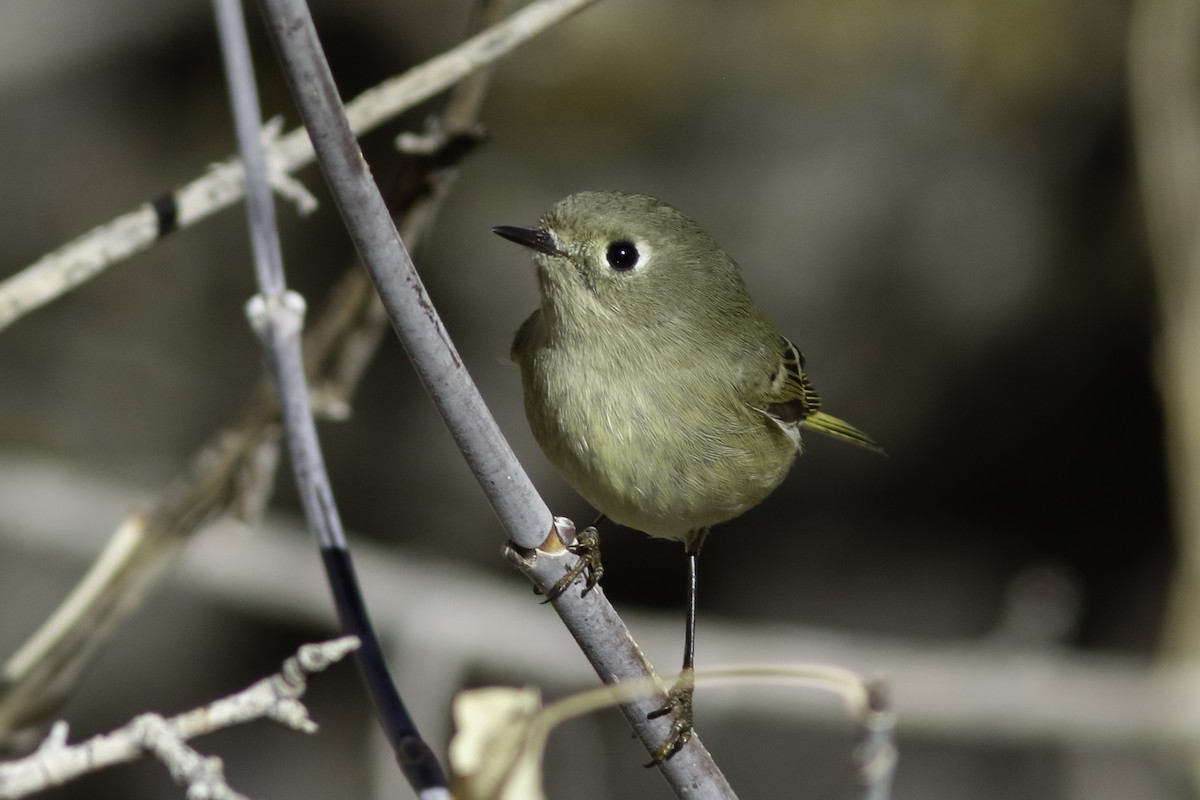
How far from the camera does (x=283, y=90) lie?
14.3 ft

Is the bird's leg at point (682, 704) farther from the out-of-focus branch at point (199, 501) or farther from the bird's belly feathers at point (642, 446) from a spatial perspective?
the out-of-focus branch at point (199, 501)

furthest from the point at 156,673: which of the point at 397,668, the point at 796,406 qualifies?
the point at 796,406

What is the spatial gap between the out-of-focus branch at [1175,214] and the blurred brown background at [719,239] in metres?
0.79

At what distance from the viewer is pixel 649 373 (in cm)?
216

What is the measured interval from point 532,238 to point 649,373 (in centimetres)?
30

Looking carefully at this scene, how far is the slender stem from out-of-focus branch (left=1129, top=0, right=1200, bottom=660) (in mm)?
2781

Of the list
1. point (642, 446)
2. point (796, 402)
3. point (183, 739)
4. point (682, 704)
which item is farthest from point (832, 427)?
point (183, 739)

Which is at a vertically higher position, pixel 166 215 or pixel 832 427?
pixel 832 427

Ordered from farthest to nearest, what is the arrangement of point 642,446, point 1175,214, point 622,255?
point 1175,214, point 622,255, point 642,446

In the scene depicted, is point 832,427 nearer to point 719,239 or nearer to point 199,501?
point 199,501

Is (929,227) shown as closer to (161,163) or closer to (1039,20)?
(1039,20)

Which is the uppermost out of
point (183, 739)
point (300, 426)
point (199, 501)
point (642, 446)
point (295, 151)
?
point (295, 151)

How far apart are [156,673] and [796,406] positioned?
2947 millimetres

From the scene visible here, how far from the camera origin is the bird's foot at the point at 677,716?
146 centimetres
